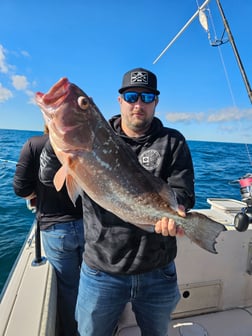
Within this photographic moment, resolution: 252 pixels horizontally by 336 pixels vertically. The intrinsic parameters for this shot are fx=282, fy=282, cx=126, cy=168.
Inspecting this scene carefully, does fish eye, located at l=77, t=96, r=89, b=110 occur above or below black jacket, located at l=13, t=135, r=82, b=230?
above

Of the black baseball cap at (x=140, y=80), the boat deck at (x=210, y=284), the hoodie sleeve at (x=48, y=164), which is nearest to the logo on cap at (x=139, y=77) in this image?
the black baseball cap at (x=140, y=80)

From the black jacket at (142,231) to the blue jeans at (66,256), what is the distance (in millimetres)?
724

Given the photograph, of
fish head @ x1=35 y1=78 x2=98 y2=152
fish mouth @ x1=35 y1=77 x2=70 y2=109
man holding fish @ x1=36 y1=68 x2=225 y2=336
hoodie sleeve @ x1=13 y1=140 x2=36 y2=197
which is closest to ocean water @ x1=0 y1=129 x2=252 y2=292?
man holding fish @ x1=36 y1=68 x2=225 y2=336

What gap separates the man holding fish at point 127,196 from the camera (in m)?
1.90

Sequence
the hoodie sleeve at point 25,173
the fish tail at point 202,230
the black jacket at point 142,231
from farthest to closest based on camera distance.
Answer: the hoodie sleeve at point 25,173 < the black jacket at point 142,231 < the fish tail at point 202,230

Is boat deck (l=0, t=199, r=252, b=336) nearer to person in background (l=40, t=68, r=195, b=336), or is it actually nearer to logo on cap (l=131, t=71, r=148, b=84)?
person in background (l=40, t=68, r=195, b=336)

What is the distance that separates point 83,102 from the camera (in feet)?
6.17

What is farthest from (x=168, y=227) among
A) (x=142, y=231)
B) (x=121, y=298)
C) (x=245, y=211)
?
(x=245, y=211)

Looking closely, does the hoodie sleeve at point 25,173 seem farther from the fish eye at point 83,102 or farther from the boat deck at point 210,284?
the fish eye at point 83,102

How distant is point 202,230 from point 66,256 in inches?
61.6

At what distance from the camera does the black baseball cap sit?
217cm

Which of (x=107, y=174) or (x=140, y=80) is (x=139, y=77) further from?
(x=107, y=174)

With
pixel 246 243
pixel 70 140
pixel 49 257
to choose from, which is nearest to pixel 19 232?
pixel 49 257

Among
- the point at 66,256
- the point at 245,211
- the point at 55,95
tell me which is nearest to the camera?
the point at 55,95
